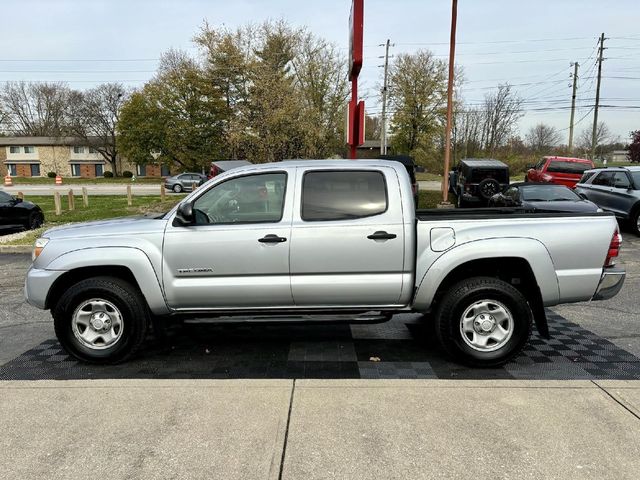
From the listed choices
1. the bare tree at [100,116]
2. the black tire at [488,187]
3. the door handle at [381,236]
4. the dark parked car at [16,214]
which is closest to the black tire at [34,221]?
the dark parked car at [16,214]

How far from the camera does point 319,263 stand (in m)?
4.01

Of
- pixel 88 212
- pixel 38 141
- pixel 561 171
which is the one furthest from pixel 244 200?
pixel 38 141

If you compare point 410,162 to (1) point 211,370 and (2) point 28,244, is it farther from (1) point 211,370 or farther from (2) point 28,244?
(1) point 211,370

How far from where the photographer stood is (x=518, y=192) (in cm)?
1103

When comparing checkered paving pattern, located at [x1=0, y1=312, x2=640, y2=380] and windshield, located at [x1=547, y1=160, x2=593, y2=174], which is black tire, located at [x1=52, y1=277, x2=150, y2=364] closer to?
checkered paving pattern, located at [x1=0, y1=312, x2=640, y2=380]

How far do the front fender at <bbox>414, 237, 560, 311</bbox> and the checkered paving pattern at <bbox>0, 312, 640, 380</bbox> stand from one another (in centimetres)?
80

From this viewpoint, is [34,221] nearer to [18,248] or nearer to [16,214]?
[16,214]

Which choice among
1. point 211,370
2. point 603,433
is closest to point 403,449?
point 603,433

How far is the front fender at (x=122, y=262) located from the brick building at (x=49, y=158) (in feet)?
232

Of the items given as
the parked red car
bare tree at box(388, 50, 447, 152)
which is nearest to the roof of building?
bare tree at box(388, 50, 447, 152)

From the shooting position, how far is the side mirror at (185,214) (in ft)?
13.0

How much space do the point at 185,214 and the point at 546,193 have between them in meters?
9.34

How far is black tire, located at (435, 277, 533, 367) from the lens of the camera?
13.1 ft

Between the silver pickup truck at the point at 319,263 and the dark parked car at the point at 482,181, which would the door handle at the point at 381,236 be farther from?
the dark parked car at the point at 482,181
